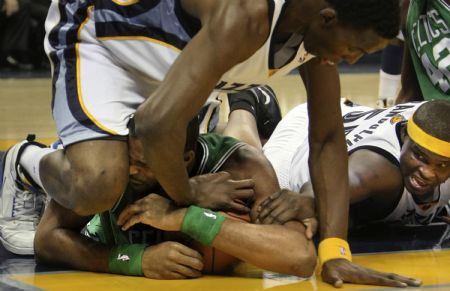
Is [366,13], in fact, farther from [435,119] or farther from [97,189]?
[435,119]

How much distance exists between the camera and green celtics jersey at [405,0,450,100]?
541cm

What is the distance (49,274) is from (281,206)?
848 millimetres

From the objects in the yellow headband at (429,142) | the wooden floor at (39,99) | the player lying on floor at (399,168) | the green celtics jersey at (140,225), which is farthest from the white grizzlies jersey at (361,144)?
the wooden floor at (39,99)

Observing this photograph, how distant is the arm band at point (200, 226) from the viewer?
343 centimetres

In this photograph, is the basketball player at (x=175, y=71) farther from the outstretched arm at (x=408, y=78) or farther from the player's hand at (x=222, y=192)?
the outstretched arm at (x=408, y=78)

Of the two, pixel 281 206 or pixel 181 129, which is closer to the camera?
pixel 181 129

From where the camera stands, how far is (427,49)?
5508 mm

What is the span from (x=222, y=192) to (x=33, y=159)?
35.3 inches

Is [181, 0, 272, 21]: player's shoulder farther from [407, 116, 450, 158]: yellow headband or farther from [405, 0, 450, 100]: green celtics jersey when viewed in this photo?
[405, 0, 450, 100]: green celtics jersey

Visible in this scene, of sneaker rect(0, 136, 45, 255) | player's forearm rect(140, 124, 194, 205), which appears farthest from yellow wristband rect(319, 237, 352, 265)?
sneaker rect(0, 136, 45, 255)

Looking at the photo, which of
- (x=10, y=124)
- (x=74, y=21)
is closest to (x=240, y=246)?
(x=74, y=21)

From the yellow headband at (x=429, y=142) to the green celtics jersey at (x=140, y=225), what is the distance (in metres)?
0.83

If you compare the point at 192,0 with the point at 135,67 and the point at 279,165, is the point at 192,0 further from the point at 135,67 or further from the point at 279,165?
the point at 279,165

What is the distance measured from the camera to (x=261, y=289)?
3357 millimetres
